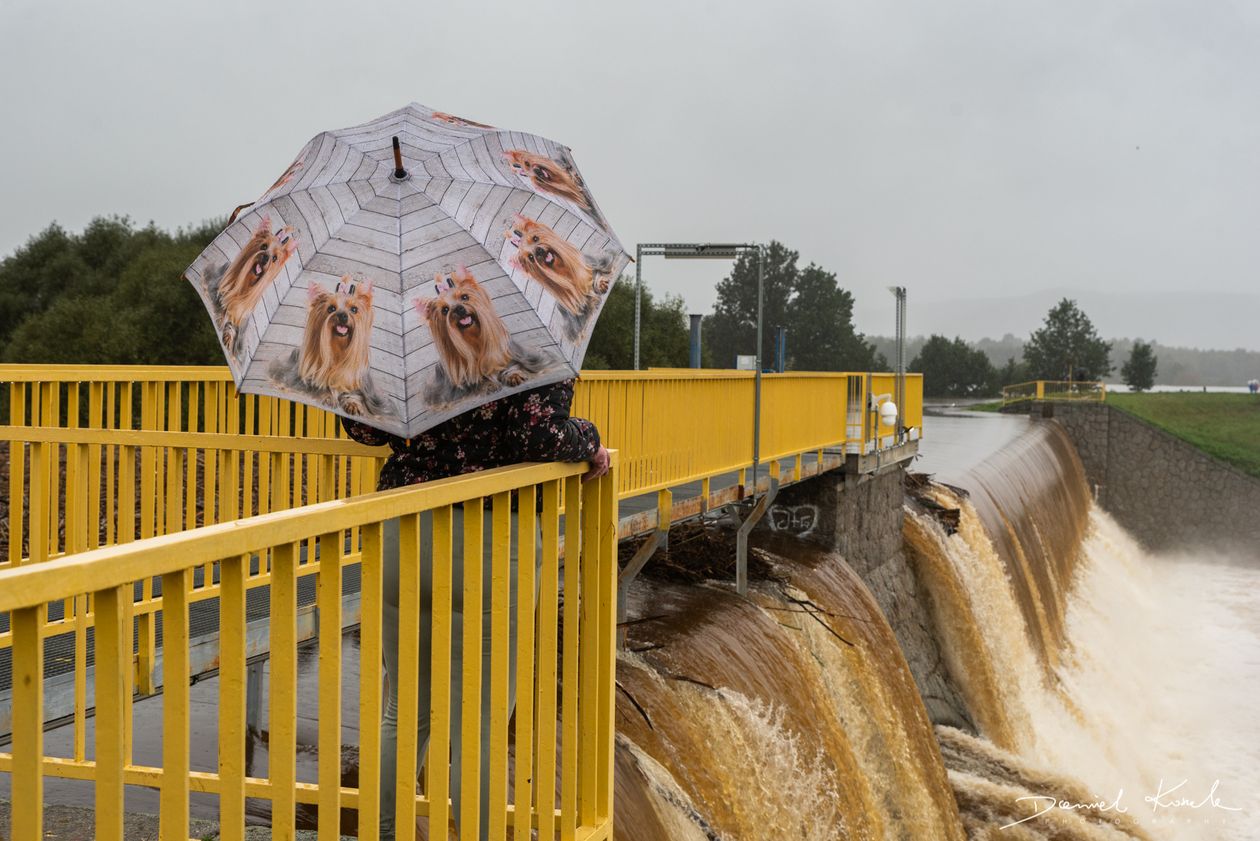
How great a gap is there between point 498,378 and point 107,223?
41262 mm

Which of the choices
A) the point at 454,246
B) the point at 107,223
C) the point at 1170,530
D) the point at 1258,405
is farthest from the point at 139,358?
the point at 1258,405

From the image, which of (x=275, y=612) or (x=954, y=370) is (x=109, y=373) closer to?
(x=275, y=612)

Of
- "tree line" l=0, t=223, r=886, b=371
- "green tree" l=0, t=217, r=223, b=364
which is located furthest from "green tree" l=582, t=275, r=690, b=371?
"green tree" l=0, t=217, r=223, b=364

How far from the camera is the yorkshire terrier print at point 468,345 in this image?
302 cm

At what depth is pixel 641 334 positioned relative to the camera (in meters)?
39.0

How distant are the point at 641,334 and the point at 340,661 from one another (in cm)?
3701

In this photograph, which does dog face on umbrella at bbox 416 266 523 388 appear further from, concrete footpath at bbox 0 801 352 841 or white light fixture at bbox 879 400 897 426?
white light fixture at bbox 879 400 897 426

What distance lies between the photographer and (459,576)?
3.16 m

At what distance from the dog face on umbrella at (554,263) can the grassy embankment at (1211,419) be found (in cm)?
4289

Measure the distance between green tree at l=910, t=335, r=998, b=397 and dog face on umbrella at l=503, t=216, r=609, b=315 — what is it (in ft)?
289

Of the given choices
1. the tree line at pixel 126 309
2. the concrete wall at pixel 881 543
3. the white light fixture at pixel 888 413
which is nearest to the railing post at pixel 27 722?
the concrete wall at pixel 881 543

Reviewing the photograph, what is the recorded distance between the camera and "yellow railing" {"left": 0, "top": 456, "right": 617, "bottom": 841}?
1.55 metres

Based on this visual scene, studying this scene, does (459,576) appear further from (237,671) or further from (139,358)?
(139,358)

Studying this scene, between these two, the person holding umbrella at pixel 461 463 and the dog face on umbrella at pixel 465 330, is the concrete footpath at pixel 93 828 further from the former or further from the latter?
the dog face on umbrella at pixel 465 330
